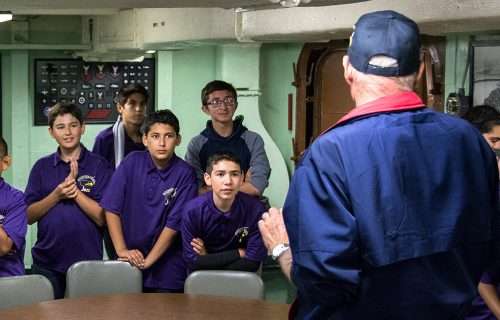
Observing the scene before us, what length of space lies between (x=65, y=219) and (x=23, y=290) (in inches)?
36.4

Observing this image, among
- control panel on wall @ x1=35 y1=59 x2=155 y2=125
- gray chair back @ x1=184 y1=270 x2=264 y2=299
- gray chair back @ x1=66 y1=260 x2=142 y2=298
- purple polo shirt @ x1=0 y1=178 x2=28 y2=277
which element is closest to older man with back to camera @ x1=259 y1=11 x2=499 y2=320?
gray chair back @ x1=184 y1=270 x2=264 y2=299

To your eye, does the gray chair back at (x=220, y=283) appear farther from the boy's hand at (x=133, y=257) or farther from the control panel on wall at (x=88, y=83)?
the control panel on wall at (x=88, y=83)

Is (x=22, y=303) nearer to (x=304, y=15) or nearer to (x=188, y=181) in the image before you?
(x=188, y=181)

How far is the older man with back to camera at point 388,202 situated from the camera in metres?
2.39

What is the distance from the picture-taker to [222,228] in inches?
214

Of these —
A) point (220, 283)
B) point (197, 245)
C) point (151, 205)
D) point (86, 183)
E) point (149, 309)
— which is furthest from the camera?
point (86, 183)

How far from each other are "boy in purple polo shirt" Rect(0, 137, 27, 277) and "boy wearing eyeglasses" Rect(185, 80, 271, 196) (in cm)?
126

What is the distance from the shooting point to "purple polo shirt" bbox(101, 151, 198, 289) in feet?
18.2

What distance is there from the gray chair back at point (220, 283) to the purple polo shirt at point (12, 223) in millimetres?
982

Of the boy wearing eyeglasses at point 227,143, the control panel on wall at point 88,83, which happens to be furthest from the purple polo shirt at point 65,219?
the control panel on wall at point 88,83

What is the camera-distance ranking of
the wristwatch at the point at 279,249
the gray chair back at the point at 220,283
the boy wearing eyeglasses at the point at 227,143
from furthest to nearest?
the boy wearing eyeglasses at the point at 227,143, the gray chair back at the point at 220,283, the wristwatch at the point at 279,249

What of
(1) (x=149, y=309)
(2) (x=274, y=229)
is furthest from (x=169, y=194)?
(2) (x=274, y=229)

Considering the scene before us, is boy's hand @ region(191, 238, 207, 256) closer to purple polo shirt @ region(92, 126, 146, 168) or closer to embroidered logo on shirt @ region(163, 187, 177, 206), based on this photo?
embroidered logo on shirt @ region(163, 187, 177, 206)

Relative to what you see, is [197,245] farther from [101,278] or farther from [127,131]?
[127,131]
